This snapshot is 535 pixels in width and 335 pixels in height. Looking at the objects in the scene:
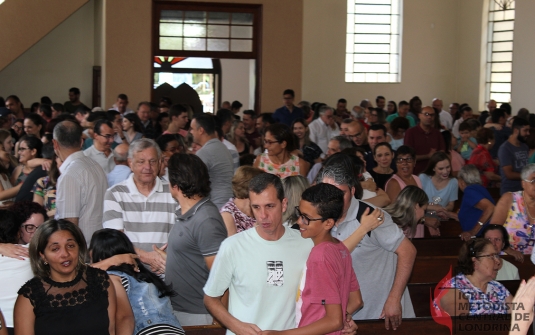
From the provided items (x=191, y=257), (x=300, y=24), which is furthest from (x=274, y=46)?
(x=191, y=257)

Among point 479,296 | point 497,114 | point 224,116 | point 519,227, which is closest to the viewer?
point 479,296

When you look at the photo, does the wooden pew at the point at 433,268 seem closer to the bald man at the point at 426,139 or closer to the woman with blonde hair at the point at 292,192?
the woman with blonde hair at the point at 292,192

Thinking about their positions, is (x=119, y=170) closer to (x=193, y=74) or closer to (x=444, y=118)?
(x=444, y=118)

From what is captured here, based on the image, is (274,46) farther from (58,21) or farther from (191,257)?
(191,257)

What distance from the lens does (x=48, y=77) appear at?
56.5 feet

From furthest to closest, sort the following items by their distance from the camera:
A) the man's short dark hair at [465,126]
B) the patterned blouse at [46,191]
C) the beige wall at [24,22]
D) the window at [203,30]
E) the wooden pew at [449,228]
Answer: the window at [203,30] → the beige wall at [24,22] → the man's short dark hair at [465,126] → the wooden pew at [449,228] → the patterned blouse at [46,191]

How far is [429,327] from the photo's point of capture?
4.10 metres

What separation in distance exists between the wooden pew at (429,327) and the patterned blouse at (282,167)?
9.55 feet

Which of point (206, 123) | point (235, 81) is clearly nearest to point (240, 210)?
point (206, 123)

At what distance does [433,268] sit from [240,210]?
1782mm

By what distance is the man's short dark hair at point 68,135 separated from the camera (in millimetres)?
5148

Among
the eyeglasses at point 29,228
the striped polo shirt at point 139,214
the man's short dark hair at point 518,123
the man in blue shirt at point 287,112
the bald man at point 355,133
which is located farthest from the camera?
the man in blue shirt at point 287,112

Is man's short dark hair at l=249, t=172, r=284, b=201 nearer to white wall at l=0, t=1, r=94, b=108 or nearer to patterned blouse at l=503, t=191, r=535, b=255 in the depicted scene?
patterned blouse at l=503, t=191, r=535, b=255

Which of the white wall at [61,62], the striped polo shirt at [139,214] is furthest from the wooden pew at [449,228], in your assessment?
the white wall at [61,62]
